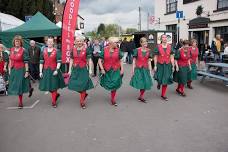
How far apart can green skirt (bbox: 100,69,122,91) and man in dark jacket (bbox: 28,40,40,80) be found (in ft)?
18.6

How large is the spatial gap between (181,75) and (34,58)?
6.39m

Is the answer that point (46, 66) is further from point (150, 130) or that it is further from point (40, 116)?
point (150, 130)

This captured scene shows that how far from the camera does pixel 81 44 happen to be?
25.9ft

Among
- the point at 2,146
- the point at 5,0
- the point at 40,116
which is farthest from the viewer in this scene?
the point at 5,0

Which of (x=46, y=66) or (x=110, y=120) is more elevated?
(x=46, y=66)

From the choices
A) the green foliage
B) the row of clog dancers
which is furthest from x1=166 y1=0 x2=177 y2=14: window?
the row of clog dancers

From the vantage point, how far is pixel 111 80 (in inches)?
323

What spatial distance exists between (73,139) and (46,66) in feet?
10.1

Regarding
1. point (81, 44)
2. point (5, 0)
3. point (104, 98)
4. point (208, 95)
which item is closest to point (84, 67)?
point (81, 44)

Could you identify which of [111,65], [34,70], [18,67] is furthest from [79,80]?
[34,70]

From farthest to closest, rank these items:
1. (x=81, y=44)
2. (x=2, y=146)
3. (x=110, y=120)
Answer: (x=81, y=44), (x=110, y=120), (x=2, y=146)

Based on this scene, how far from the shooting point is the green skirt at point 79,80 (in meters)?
7.93

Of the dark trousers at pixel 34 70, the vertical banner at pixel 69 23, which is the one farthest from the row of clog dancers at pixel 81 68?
the dark trousers at pixel 34 70

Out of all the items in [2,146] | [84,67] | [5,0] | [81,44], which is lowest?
[2,146]
